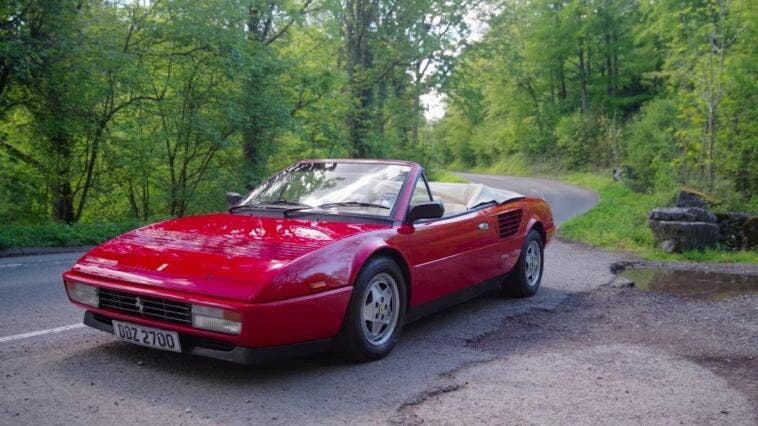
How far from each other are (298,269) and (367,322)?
83 cm

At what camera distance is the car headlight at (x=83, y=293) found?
398 centimetres

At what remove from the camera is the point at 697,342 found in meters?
5.14

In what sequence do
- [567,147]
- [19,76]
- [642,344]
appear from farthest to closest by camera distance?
1. [567,147]
2. [19,76]
3. [642,344]

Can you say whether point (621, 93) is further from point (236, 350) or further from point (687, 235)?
point (236, 350)

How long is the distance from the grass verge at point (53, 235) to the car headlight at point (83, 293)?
641 centimetres

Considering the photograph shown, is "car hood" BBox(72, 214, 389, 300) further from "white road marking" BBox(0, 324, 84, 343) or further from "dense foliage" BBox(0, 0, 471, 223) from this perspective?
"dense foliage" BBox(0, 0, 471, 223)

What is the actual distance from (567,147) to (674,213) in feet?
109

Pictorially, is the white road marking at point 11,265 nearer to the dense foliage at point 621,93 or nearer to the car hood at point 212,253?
the car hood at point 212,253

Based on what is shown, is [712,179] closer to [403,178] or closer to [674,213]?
[674,213]

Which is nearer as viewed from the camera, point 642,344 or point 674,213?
point 642,344

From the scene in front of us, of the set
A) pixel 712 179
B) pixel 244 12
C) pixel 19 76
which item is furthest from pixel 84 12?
pixel 712 179

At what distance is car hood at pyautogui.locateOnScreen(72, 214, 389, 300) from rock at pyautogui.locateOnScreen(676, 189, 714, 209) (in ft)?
37.4

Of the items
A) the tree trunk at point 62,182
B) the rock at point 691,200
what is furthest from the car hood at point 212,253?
the rock at point 691,200

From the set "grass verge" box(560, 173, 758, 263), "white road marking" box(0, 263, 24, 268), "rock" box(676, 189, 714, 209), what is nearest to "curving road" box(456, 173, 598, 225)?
"grass verge" box(560, 173, 758, 263)
